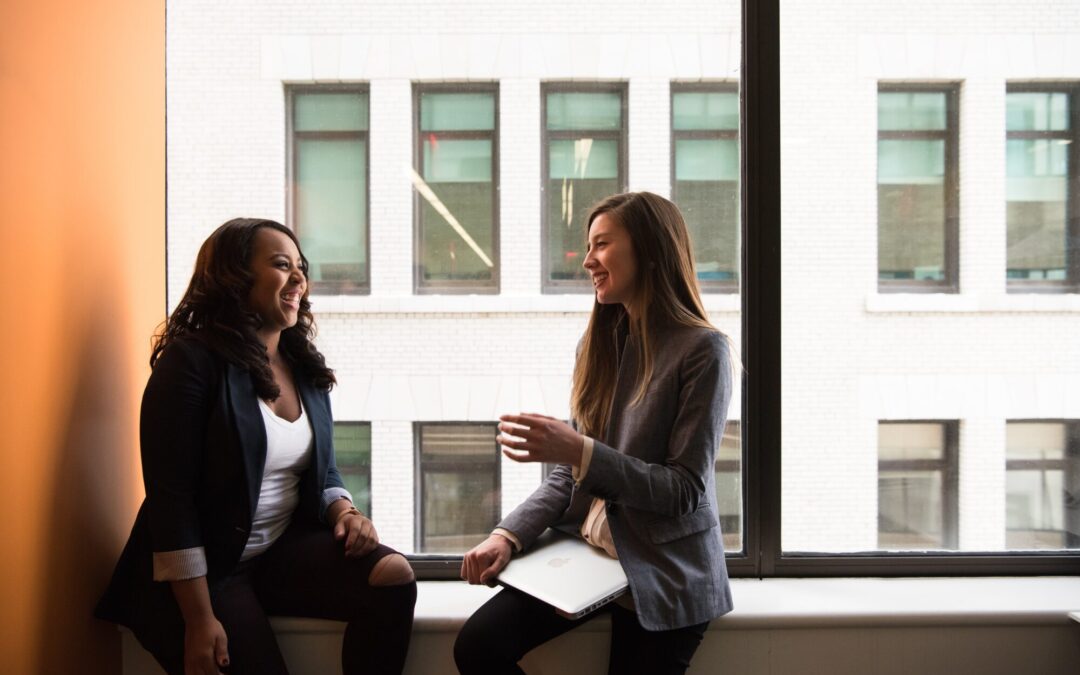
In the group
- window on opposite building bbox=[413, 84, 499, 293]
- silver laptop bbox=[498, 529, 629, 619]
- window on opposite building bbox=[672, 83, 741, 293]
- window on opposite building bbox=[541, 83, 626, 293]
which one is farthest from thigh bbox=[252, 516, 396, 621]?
window on opposite building bbox=[672, 83, 741, 293]

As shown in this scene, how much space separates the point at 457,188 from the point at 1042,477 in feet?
7.17

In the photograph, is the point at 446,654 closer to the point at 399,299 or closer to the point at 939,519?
the point at 399,299

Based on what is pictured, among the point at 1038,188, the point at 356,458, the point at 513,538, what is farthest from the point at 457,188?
the point at 1038,188

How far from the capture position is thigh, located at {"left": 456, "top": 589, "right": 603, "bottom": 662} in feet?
4.96

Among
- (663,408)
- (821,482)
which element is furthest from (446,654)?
(821,482)

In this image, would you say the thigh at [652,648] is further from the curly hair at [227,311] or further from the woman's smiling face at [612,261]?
the curly hair at [227,311]

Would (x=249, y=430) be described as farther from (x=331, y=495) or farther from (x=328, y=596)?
(x=328, y=596)

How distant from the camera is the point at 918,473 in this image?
227cm

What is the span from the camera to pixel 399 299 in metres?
2.30

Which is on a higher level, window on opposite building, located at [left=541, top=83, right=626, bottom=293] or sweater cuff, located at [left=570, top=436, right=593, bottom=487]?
window on opposite building, located at [left=541, top=83, right=626, bottom=293]

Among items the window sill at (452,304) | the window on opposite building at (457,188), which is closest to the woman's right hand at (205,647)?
the window sill at (452,304)

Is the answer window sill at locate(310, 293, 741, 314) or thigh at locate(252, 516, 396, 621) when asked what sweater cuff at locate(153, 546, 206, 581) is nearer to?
thigh at locate(252, 516, 396, 621)

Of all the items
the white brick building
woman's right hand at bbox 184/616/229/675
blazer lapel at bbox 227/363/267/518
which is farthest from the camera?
the white brick building

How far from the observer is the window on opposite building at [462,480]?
229 cm
